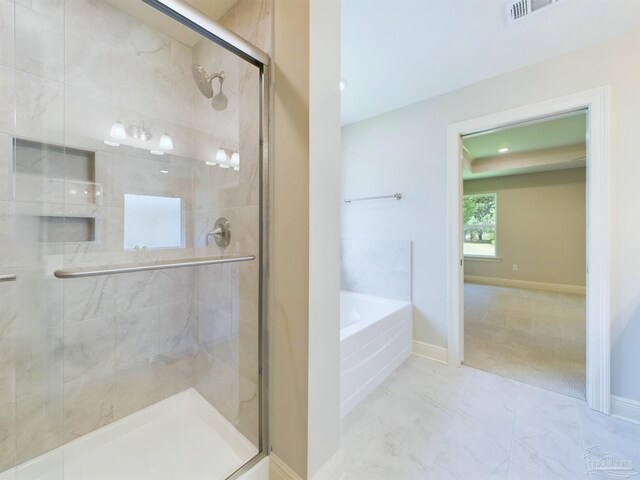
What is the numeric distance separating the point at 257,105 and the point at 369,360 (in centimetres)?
171

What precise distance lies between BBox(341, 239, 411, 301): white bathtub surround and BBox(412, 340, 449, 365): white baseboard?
419mm

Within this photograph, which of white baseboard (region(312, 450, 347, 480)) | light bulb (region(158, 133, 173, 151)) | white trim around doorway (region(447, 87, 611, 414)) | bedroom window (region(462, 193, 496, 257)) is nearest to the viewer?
white baseboard (region(312, 450, 347, 480))

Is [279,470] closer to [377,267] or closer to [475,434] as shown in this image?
[475,434]

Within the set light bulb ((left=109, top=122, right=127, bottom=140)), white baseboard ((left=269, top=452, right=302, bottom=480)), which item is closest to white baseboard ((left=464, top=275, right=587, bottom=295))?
white baseboard ((left=269, top=452, right=302, bottom=480))

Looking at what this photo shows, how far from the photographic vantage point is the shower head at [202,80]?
138 cm

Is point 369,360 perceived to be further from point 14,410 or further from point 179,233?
point 14,410

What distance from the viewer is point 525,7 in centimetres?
138

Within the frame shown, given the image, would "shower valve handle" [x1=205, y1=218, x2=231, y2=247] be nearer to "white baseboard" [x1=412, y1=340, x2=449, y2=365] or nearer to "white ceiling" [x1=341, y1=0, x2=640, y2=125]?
"white ceiling" [x1=341, y1=0, x2=640, y2=125]

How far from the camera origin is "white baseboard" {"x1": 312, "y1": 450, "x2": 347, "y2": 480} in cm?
100

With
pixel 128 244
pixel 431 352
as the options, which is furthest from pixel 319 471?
pixel 431 352

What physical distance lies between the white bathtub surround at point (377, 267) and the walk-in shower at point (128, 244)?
1.64 meters

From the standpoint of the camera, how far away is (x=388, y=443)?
138 cm

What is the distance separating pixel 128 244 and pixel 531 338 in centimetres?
371

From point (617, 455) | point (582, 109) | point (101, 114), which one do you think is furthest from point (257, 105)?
point (617, 455)
